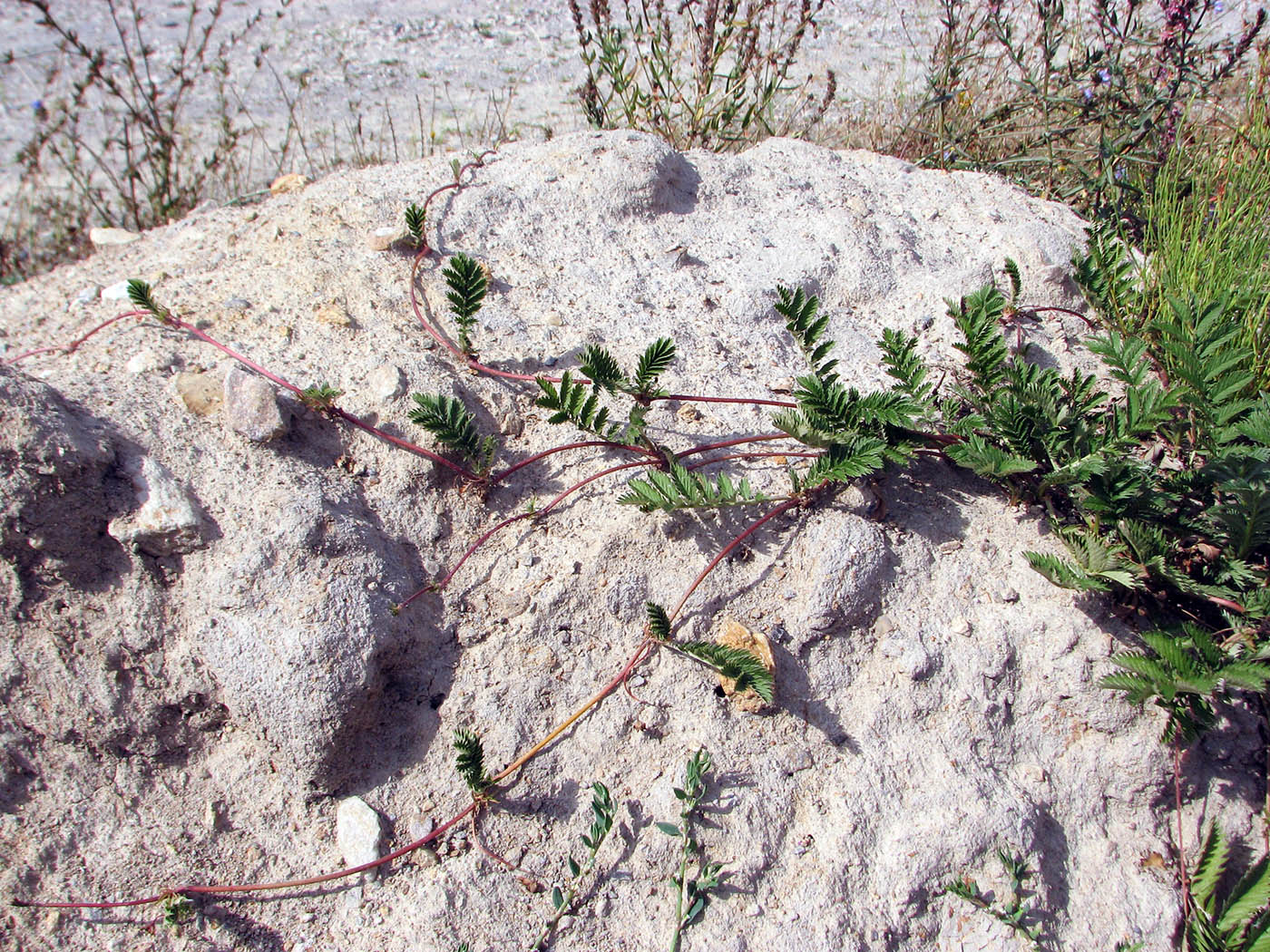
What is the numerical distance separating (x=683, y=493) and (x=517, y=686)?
0.61m

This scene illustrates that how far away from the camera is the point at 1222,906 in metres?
1.87

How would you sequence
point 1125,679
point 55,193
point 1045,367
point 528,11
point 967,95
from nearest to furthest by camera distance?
point 1125,679, point 1045,367, point 967,95, point 55,193, point 528,11

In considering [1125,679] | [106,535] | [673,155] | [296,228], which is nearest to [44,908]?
[106,535]

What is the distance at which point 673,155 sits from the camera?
319 centimetres

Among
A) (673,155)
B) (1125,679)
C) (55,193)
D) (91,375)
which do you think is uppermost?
(673,155)

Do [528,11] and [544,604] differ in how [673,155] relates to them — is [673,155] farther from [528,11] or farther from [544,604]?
[528,11]

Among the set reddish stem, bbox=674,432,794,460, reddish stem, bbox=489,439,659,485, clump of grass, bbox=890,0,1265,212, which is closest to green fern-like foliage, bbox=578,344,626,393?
reddish stem, bbox=489,439,659,485

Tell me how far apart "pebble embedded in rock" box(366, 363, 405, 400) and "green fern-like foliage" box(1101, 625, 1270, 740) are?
6.16 ft

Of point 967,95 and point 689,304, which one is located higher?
point 967,95

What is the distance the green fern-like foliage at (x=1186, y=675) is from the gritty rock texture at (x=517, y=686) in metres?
0.16

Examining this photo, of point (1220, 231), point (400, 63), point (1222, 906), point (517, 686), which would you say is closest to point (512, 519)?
point (517, 686)

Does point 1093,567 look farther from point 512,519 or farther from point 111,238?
point 111,238

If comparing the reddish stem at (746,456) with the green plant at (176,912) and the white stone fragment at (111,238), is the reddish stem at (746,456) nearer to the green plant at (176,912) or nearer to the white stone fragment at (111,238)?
the green plant at (176,912)

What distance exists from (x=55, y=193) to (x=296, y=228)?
330 centimetres
